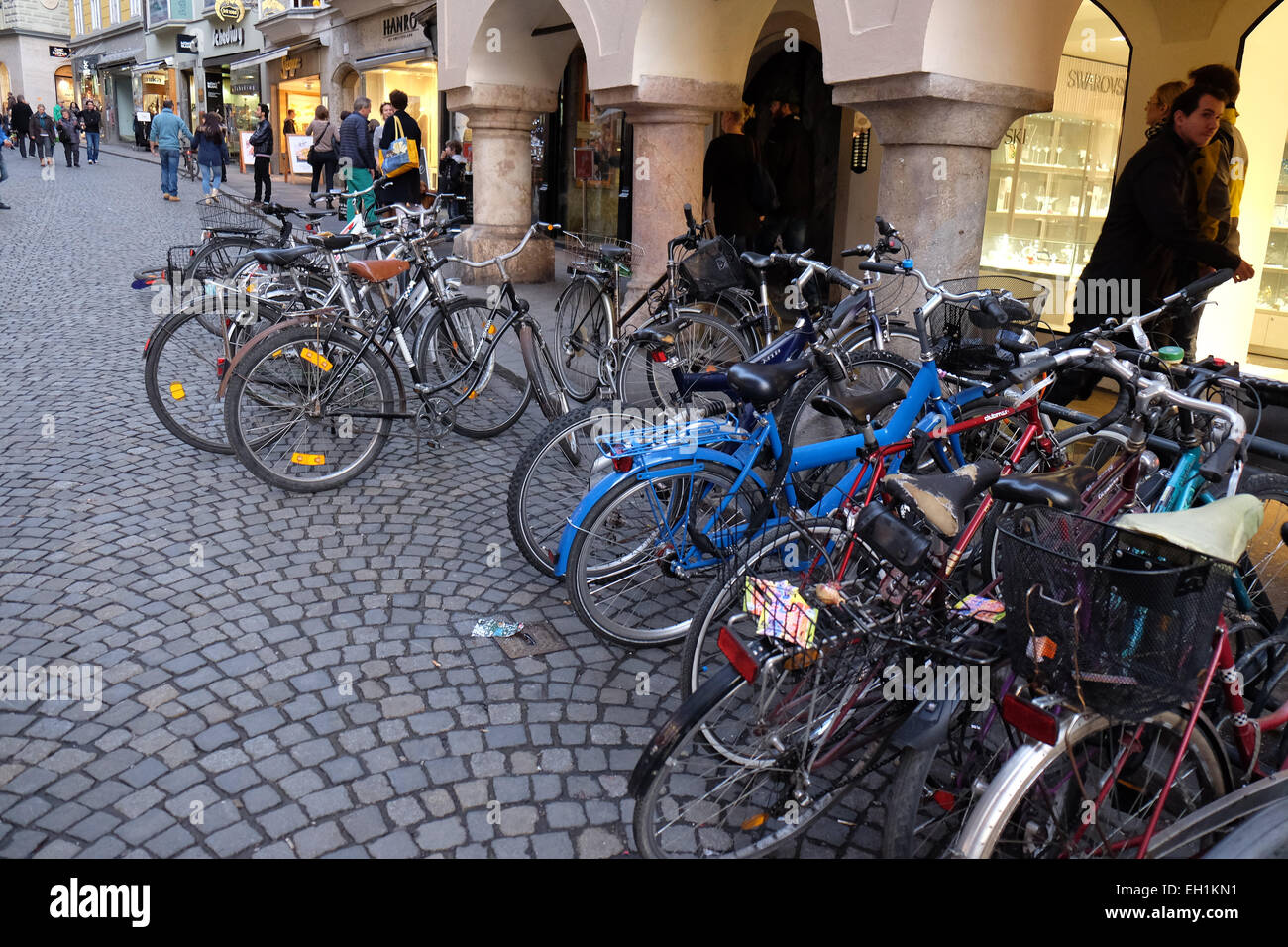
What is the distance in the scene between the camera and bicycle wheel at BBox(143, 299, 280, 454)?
5.18 metres

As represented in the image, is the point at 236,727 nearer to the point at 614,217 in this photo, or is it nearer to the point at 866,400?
the point at 866,400

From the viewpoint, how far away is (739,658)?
2176 mm

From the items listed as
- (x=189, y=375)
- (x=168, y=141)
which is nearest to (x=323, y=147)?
(x=168, y=141)

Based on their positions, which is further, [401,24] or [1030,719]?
[401,24]

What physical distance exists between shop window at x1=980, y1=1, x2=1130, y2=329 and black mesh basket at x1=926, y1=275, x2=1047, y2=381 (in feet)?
15.0

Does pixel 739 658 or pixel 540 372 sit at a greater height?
pixel 540 372

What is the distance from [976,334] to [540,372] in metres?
2.31

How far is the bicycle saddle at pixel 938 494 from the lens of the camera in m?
2.23

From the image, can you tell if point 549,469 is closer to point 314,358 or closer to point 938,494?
point 314,358

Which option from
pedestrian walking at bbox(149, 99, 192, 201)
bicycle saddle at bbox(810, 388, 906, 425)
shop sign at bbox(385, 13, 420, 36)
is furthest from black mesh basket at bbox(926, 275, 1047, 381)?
pedestrian walking at bbox(149, 99, 192, 201)

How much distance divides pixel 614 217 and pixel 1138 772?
12.9 m

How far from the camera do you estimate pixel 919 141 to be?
5.39 meters

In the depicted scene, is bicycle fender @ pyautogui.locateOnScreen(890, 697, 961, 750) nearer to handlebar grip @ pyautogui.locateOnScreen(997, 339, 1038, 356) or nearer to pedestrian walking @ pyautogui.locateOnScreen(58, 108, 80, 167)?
handlebar grip @ pyautogui.locateOnScreen(997, 339, 1038, 356)

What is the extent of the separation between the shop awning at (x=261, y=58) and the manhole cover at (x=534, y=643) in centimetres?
2533
